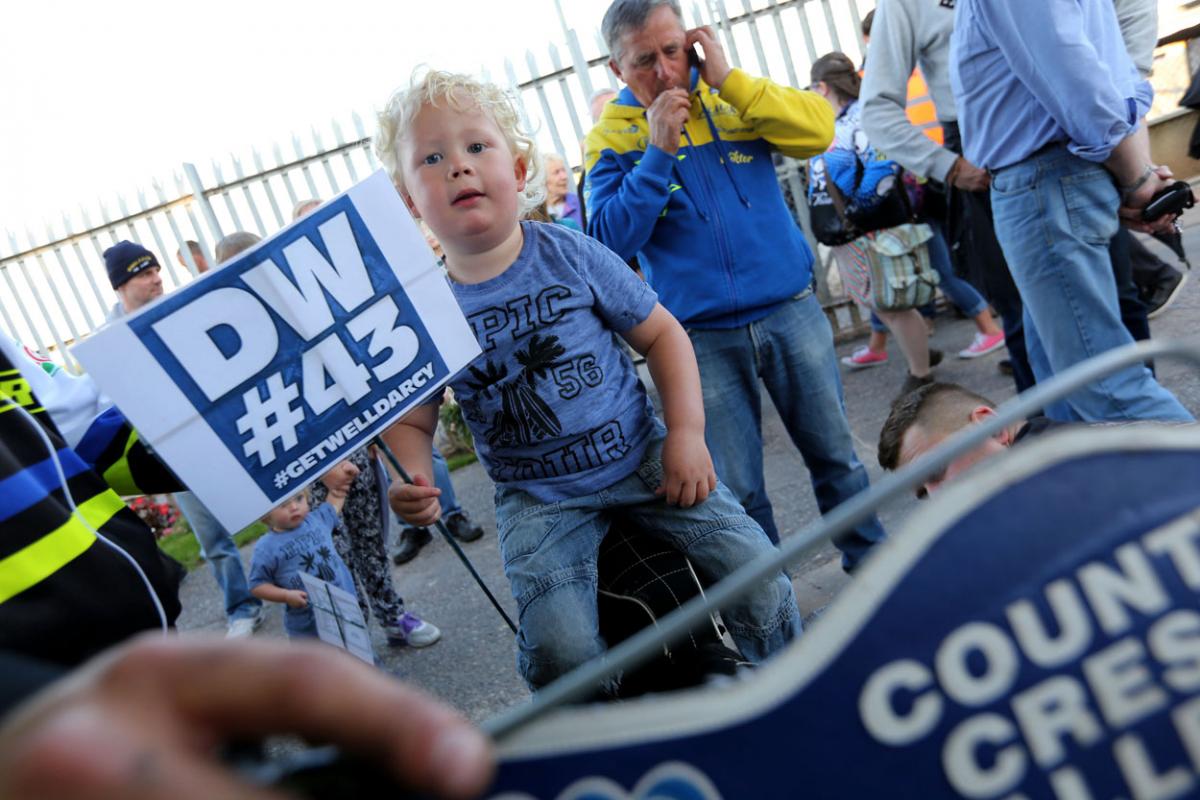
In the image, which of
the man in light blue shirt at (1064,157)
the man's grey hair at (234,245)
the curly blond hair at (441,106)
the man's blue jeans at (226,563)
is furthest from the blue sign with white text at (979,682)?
the man's blue jeans at (226,563)

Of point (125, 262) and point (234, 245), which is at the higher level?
point (125, 262)

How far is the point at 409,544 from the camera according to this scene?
5270mm

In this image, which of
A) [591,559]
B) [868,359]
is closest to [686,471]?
[591,559]

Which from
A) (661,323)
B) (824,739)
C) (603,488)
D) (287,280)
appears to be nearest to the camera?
(824,739)

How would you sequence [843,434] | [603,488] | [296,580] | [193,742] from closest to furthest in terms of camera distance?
[193,742], [603,488], [843,434], [296,580]

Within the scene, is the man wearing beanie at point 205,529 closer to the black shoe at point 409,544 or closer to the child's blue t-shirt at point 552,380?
the black shoe at point 409,544

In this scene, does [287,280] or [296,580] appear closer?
[287,280]

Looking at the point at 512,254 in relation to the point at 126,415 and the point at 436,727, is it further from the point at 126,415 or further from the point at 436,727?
the point at 436,727

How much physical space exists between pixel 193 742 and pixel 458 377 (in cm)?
142

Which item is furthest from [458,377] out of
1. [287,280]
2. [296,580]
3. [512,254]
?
[296,580]

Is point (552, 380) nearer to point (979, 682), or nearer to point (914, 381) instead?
point (979, 682)

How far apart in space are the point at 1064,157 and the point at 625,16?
1385 millimetres

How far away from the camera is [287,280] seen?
1.61m

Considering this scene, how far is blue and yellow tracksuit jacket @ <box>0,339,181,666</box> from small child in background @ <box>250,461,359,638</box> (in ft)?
6.31
